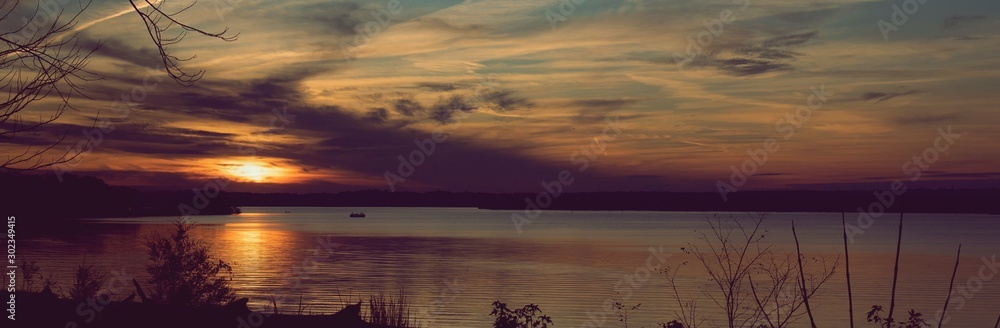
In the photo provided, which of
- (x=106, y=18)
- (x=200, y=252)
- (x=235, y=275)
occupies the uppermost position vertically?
(x=235, y=275)

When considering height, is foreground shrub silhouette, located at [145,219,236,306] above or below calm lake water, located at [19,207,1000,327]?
below

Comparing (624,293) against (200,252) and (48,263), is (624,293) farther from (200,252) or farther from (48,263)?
(48,263)

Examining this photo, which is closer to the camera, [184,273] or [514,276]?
[184,273]

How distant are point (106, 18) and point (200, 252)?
→ 105 feet

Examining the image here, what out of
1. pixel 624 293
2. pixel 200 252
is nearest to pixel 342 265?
pixel 624 293

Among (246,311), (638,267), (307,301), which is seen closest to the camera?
(246,311)

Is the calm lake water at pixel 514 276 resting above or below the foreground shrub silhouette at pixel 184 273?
above

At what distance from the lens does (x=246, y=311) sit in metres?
13.1

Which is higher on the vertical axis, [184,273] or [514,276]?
[514,276]

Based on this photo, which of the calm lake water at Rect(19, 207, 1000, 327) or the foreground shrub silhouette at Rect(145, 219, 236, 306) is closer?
the foreground shrub silhouette at Rect(145, 219, 236, 306)

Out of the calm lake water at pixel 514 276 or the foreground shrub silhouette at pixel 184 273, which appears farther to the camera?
the calm lake water at pixel 514 276

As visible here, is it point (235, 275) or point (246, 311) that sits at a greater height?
point (235, 275)

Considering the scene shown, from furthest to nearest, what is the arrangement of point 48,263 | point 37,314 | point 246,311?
point 48,263 < point 246,311 < point 37,314

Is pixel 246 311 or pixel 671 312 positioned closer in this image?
pixel 246 311
